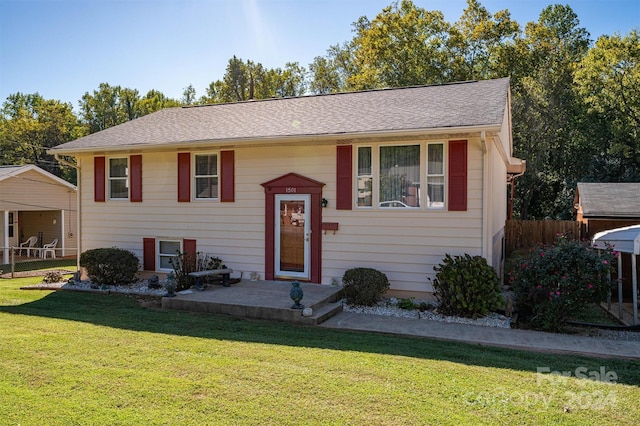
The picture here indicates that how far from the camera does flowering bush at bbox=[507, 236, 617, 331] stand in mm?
6609

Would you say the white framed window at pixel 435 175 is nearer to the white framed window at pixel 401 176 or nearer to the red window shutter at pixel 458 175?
the white framed window at pixel 401 176

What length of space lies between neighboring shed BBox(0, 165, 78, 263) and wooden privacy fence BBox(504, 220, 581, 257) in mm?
16497

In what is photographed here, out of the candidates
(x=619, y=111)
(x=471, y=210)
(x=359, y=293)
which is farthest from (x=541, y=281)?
(x=619, y=111)

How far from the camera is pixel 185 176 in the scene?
35.1ft

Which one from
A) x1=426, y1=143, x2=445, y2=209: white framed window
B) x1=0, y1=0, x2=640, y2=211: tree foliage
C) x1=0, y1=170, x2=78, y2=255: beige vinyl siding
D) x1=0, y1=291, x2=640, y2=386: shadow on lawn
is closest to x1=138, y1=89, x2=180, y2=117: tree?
x1=0, y1=0, x2=640, y2=211: tree foliage

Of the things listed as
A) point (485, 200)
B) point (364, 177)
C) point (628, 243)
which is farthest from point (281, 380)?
point (628, 243)

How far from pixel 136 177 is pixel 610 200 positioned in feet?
39.8

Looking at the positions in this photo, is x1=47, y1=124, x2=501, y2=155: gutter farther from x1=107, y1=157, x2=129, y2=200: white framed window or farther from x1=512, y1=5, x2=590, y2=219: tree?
x1=512, y1=5, x2=590, y2=219: tree

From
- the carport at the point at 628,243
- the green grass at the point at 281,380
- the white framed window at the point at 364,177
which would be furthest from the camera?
the white framed window at the point at 364,177

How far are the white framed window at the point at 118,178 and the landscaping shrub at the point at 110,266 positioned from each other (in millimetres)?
1696

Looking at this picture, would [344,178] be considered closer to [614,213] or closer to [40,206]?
[614,213]

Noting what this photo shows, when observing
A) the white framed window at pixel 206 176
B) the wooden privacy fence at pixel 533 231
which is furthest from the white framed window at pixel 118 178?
the wooden privacy fence at pixel 533 231

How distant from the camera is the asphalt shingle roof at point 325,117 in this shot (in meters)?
8.71

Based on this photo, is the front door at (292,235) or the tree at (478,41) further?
the tree at (478,41)
